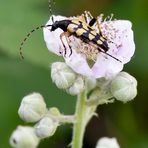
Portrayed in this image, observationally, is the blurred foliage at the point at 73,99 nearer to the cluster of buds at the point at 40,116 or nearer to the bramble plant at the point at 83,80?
the bramble plant at the point at 83,80

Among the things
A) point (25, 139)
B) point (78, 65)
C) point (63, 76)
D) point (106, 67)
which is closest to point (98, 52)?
point (106, 67)

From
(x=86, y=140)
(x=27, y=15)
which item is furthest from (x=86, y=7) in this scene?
(x=86, y=140)

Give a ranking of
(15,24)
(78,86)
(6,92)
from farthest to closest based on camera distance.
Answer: (6,92) → (15,24) → (78,86)

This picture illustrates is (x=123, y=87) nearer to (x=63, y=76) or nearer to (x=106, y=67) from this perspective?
(x=106, y=67)

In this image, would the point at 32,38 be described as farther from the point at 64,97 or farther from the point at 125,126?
the point at 125,126

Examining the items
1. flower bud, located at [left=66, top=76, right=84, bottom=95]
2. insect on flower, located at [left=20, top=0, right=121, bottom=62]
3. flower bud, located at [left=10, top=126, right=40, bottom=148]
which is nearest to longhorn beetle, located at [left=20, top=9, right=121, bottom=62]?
insect on flower, located at [left=20, top=0, right=121, bottom=62]
